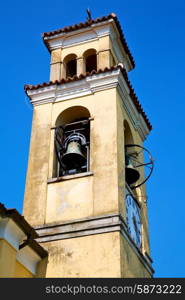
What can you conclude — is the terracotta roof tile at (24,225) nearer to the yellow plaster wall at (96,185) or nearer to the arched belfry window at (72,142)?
the yellow plaster wall at (96,185)

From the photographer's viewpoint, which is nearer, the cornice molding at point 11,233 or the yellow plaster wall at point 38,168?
the cornice molding at point 11,233

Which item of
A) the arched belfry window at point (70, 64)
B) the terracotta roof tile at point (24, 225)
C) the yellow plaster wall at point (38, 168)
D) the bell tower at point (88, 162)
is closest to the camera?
the terracotta roof tile at point (24, 225)

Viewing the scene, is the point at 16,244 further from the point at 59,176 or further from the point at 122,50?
the point at 122,50

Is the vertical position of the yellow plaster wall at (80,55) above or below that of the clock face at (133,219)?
above

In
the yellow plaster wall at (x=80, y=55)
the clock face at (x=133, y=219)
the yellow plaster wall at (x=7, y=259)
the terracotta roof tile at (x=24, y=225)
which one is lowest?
the yellow plaster wall at (x=7, y=259)

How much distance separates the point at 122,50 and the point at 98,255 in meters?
6.81

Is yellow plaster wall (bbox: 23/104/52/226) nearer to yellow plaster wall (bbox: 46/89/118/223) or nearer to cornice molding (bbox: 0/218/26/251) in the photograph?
yellow plaster wall (bbox: 46/89/118/223)

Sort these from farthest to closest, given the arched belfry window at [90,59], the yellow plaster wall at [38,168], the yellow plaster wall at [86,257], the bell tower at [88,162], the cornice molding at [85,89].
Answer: the arched belfry window at [90,59]
the cornice molding at [85,89]
the yellow plaster wall at [38,168]
the bell tower at [88,162]
the yellow plaster wall at [86,257]

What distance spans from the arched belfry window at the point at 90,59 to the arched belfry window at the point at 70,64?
284mm

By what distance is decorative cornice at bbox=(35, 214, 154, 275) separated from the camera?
418 inches

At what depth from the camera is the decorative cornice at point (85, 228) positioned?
34.8 ft

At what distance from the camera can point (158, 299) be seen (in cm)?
782

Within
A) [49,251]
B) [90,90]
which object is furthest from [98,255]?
[90,90]

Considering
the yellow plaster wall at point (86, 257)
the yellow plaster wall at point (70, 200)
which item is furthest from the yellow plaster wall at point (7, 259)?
the yellow plaster wall at point (70, 200)
